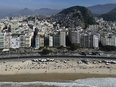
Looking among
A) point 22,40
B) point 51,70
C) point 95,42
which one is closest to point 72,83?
point 51,70

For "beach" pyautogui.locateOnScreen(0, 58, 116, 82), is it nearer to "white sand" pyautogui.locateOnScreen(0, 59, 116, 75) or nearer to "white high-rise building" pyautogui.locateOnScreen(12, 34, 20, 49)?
"white sand" pyautogui.locateOnScreen(0, 59, 116, 75)

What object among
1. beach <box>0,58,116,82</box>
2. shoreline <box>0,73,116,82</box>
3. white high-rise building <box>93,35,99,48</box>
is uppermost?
white high-rise building <box>93,35,99,48</box>

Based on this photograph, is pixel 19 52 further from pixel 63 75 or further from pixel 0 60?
pixel 63 75

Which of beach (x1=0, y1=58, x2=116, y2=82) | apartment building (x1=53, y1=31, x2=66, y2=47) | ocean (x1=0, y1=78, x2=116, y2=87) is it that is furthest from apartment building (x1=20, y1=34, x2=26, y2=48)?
ocean (x1=0, y1=78, x2=116, y2=87)

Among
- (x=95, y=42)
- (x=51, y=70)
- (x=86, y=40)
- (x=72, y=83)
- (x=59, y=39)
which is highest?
(x=59, y=39)

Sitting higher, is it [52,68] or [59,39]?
[59,39]

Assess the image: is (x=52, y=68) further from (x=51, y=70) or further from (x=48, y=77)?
→ (x=48, y=77)

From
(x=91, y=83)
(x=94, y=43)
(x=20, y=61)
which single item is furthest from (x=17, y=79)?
(x=94, y=43)

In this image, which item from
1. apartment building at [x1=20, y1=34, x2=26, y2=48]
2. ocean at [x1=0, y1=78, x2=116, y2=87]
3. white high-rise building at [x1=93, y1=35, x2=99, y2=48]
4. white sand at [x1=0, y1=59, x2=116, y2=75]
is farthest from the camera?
white high-rise building at [x1=93, y1=35, x2=99, y2=48]

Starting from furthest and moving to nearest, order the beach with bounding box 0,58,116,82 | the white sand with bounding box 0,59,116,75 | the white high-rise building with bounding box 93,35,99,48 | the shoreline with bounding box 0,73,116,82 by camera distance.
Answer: the white high-rise building with bounding box 93,35,99,48, the white sand with bounding box 0,59,116,75, the beach with bounding box 0,58,116,82, the shoreline with bounding box 0,73,116,82
